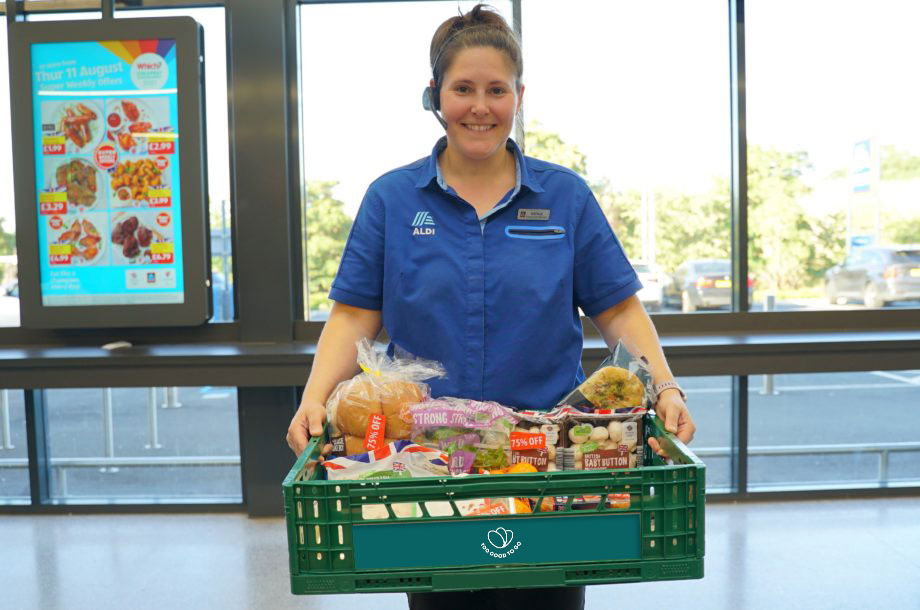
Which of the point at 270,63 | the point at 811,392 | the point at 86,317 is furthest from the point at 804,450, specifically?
the point at 86,317

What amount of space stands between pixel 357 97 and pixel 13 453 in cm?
271

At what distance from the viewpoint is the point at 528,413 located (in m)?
1.51

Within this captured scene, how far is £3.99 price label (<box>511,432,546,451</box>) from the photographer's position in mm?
1415

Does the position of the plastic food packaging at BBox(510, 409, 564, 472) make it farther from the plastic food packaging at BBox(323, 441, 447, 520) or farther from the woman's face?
the woman's face

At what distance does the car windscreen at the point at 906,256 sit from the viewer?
14.5 feet

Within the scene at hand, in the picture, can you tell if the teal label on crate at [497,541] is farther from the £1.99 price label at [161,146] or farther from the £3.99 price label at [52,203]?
the £3.99 price label at [52,203]

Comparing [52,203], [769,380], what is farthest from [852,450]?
[52,203]

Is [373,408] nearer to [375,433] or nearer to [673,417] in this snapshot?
[375,433]

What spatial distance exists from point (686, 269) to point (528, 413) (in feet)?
10.2

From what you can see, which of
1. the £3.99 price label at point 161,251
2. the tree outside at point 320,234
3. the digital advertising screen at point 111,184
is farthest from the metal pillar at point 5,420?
the tree outside at point 320,234

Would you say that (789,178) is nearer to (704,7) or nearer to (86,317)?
(704,7)

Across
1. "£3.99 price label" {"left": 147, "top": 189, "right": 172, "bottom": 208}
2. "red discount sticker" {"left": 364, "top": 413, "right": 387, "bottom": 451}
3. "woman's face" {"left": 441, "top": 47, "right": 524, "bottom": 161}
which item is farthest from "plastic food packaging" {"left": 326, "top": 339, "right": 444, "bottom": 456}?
"£3.99 price label" {"left": 147, "top": 189, "right": 172, "bottom": 208}

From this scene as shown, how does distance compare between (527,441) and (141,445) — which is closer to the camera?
(527,441)

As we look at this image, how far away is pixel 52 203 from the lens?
4.18 m
